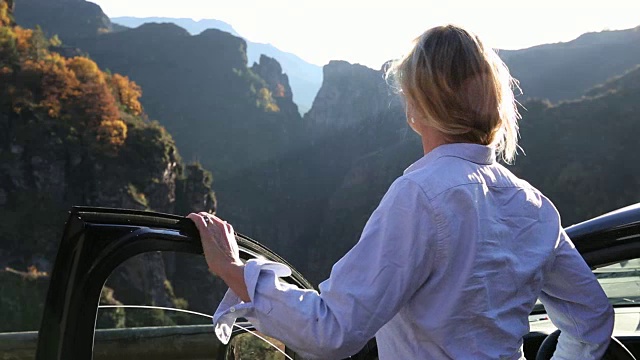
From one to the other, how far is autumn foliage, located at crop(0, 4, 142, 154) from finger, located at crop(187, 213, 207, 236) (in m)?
35.0

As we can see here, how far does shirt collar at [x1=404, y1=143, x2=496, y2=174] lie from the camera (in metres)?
1.04

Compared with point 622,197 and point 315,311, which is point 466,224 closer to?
point 315,311

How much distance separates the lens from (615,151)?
44.1 m

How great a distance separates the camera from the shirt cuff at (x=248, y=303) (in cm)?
100

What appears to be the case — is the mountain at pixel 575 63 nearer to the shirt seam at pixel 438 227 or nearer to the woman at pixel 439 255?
the woman at pixel 439 255

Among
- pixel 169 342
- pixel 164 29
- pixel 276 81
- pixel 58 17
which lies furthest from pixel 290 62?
pixel 169 342

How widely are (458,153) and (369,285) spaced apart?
26cm

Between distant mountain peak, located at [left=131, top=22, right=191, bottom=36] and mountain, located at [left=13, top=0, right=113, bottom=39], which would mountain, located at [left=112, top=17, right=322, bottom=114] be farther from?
mountain, located at [left=13, top=0, right=113, bottom=39]

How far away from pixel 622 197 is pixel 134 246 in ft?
148

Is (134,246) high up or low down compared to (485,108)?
down

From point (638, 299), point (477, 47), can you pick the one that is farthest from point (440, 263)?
point (638, 299)

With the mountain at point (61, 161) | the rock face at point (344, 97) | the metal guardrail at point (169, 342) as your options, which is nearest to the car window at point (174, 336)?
the metal guardrail at point (169, 342)

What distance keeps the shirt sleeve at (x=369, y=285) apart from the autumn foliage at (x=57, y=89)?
3527 cm

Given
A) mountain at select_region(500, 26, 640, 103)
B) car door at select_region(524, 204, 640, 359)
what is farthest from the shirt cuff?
mountain at select_region(500, 26, 640, 103)
